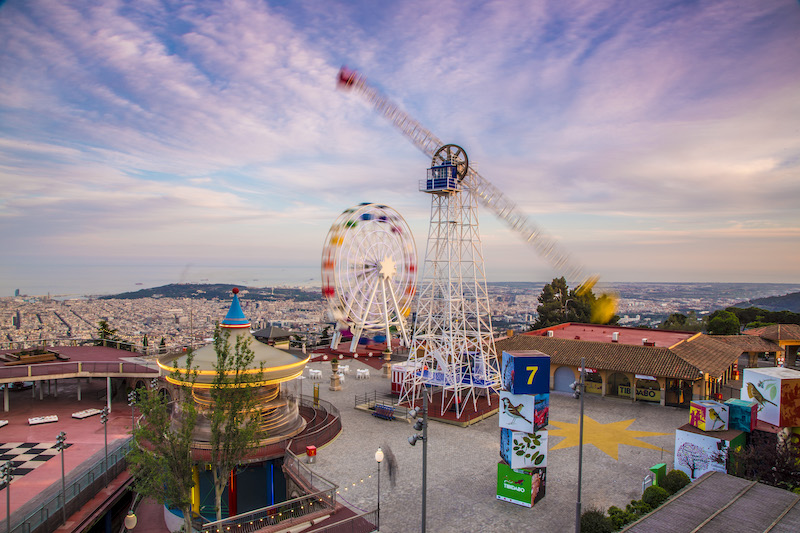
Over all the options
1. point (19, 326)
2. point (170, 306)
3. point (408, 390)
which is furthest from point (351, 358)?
point (170, 306)

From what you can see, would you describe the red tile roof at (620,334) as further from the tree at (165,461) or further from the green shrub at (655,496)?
the tree at (165,461)

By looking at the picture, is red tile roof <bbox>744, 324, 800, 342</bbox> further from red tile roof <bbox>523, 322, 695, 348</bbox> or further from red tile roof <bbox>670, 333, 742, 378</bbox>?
red tile roof <bbox>523, 322, 695, 348</bbox>

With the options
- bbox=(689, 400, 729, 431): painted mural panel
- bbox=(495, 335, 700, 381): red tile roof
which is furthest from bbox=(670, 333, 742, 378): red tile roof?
bbox=(689, 400, 729, 431): painted mural panel

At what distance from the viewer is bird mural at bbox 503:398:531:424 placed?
1781 cm

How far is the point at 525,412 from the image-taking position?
17.7m

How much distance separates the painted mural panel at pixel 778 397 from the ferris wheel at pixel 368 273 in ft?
100

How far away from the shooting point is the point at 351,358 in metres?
49.1

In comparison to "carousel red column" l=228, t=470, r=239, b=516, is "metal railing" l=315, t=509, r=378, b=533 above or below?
above

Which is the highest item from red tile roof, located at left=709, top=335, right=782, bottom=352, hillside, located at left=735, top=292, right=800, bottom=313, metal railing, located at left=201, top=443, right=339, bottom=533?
red tile roof, located at left=709, top=335, right=782, bottom=352

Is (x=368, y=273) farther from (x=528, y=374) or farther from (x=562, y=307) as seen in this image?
(x=528, y=374)

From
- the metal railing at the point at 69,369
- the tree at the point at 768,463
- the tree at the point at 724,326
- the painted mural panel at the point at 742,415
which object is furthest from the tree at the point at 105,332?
the tree at the point at 724,326

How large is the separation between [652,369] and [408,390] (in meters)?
14.6

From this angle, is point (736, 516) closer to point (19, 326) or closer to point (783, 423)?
point (783, 423)

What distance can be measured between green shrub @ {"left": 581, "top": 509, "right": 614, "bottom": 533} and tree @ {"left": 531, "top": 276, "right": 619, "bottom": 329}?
42.0m
